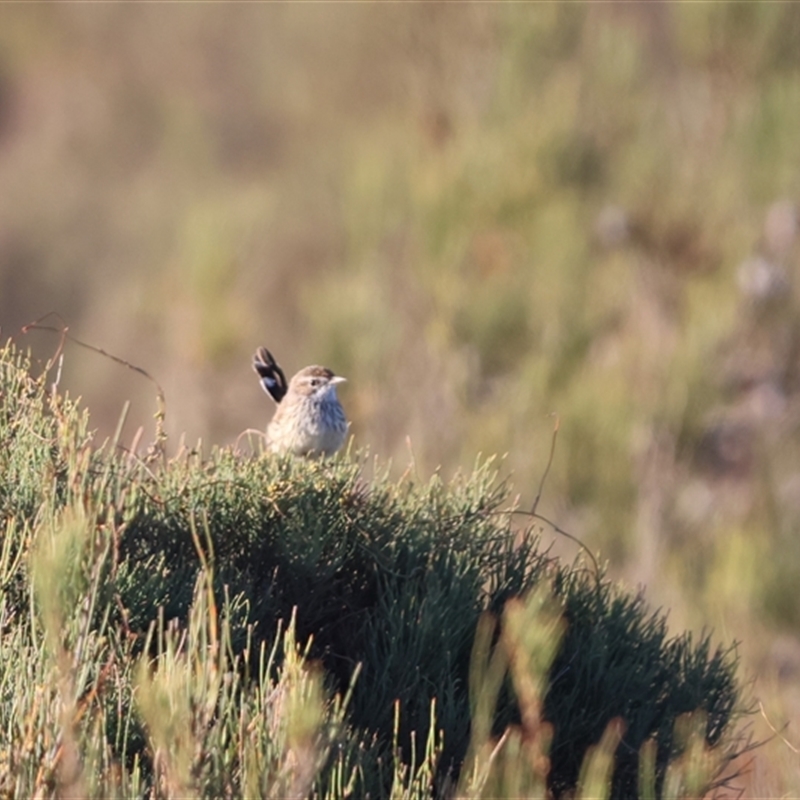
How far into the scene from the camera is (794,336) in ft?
45.5

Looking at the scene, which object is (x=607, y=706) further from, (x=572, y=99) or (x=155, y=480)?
(x=572, y=99)

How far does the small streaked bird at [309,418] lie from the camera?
5551 mm

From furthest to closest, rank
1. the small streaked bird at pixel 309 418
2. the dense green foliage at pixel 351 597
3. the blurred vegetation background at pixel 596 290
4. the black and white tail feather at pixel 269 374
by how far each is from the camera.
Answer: the blurred vegetation background at pixel 596 290
the black and white tail feather at pixel 269 374
the small streaked bird at pixel 309 418
the dense green foliage at pixel 351 597

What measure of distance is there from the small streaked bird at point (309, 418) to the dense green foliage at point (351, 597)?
0.75 meters

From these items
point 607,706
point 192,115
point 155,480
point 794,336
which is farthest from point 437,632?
point 192,115

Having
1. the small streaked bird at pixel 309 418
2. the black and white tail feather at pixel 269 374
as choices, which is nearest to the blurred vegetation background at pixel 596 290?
the black and white tail feather at pixel 269 374

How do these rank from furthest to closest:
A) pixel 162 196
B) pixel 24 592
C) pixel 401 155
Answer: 1. pixel 162 196
2. pixel 401 155
3. pixel 24 592

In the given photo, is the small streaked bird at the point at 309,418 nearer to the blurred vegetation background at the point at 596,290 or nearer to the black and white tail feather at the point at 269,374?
the black and white tail feather at the point at 269,374

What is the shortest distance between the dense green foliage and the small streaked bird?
75 centimetres

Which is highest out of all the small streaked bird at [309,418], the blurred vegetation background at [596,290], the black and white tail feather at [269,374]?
the blurred vegetation background at [596,290]

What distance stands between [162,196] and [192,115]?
3.64 meters

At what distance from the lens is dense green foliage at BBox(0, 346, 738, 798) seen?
3562 millimetres

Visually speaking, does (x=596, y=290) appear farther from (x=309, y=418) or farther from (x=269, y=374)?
(x=309, y=418)

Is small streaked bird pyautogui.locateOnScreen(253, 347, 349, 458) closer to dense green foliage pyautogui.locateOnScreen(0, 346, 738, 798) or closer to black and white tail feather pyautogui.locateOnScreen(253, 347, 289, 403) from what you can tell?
black and white tail feather pyautogui.locateOnScreen(253, 347, 289, 403)
